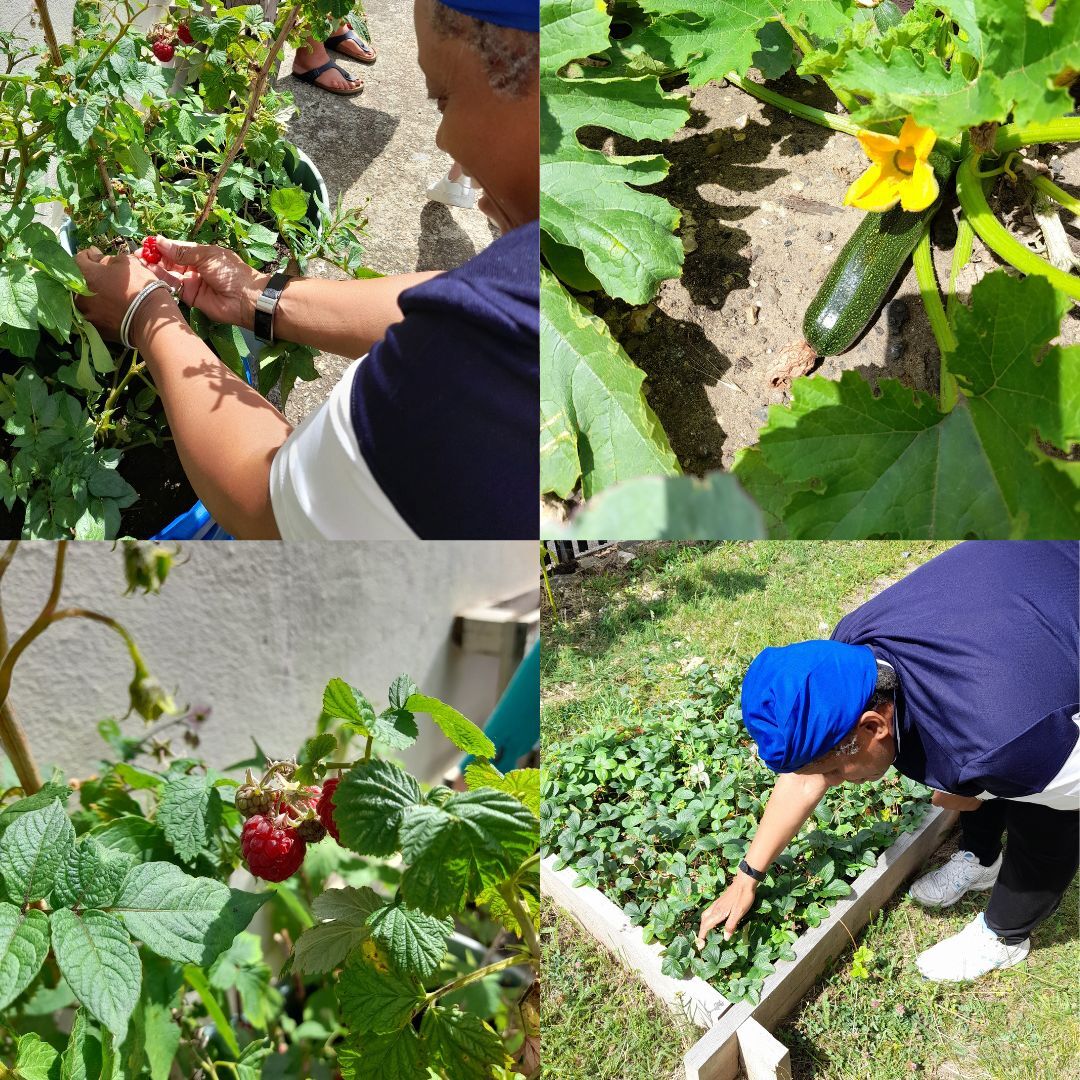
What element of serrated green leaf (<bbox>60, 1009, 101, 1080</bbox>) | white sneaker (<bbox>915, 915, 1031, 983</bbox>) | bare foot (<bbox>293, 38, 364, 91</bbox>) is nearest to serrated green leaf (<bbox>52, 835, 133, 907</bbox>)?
serrated green leaf (<bbox>60, 1009, 101, 1080</bbox>)

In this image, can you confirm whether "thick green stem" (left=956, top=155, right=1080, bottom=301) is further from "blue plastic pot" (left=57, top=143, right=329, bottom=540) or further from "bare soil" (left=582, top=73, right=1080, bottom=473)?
"blue plastic pot" (left=57, top=143, right=329, bottom=540)

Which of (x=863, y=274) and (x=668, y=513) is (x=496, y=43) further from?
(x=863, y=274)

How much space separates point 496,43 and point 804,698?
0.70 metres

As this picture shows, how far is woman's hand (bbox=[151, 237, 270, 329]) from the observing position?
1147 mm

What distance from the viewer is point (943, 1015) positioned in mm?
956

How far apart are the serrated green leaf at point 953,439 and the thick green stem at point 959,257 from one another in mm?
365

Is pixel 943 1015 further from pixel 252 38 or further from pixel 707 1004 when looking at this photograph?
pixel 252 38

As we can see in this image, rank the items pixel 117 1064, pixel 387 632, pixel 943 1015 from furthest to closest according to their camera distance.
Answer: pixel 387 632
pixel 943 1015
pixel 117 1064

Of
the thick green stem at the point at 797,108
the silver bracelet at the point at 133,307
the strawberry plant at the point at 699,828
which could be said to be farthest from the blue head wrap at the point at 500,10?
the thick green stem at the point at 797,108

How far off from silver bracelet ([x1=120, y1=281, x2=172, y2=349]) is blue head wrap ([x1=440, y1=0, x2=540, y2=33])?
53cm

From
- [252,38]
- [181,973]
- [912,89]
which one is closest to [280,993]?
[181,973]

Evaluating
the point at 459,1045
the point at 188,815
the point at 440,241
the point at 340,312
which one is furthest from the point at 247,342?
the point at 459,1045

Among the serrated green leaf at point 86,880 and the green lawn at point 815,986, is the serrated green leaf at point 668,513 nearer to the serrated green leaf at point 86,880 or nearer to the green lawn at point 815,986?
the green lawn at point 815,986

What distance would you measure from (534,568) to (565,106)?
2.34ft
